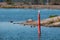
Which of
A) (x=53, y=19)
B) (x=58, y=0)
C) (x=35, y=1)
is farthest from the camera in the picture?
(x=35, y=1)

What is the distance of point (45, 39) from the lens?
82.1 feet

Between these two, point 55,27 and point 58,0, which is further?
point 58,0

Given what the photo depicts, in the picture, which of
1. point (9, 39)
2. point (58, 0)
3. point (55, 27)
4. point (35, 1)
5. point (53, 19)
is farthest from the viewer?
point (35, 1)

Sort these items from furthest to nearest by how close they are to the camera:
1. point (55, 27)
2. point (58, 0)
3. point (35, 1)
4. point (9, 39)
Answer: point (35, 1) → point (58, 0) → point (55, 27) → point (9, 39)

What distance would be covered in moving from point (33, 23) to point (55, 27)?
4.35 m

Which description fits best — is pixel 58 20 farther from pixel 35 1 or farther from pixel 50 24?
pixel 35 1

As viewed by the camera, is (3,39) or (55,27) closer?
(3,39)

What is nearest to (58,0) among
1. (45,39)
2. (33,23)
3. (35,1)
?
(35,1)

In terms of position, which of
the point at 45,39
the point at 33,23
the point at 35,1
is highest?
the point at 45,39

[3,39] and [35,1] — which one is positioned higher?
[3,39]

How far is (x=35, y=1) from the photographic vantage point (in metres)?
162

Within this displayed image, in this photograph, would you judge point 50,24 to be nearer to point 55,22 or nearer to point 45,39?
point 55,22

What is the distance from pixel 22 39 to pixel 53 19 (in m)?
14.8

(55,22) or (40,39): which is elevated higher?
(40,39)
